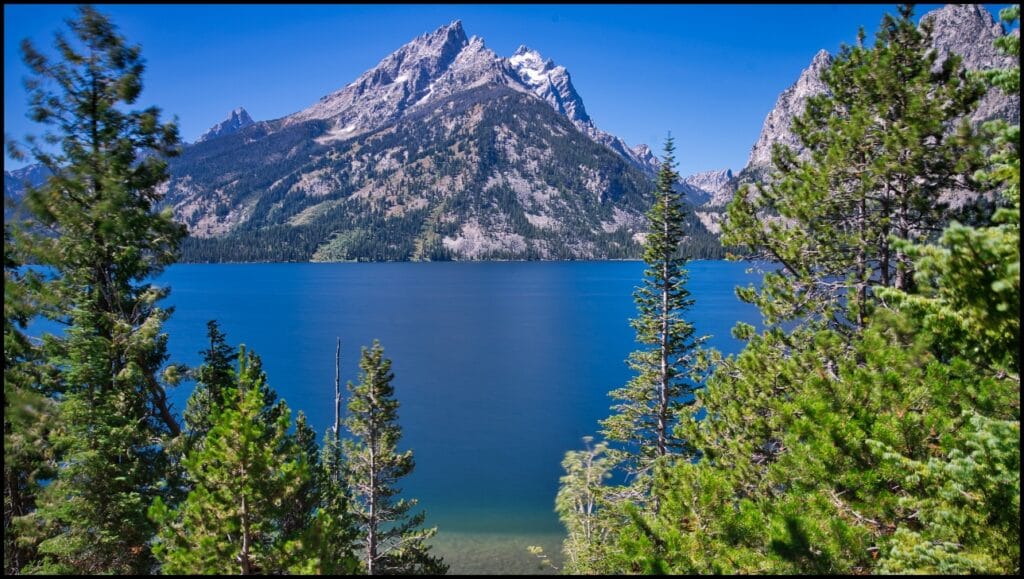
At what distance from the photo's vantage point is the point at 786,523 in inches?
292

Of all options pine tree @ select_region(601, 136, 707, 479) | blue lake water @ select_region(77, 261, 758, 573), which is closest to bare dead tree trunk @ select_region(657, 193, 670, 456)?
pine tree @ select_region(601, 136, 707, 479)

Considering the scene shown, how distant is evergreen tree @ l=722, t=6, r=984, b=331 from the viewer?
10672 mm

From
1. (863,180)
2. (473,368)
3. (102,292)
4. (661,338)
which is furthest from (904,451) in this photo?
(473,368)

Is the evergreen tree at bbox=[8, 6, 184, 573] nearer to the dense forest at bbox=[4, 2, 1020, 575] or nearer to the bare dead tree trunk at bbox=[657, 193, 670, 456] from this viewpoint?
the dense forest at bbox=[4, 2, 1020, 575]

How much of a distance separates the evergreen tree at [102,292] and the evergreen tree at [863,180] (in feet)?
48.0

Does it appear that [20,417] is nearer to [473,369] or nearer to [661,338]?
[661,338]

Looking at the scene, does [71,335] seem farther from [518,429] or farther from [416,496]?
[518,429]

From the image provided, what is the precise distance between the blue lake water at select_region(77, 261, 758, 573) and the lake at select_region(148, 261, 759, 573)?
15 cm

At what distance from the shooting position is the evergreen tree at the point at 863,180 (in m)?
10.7

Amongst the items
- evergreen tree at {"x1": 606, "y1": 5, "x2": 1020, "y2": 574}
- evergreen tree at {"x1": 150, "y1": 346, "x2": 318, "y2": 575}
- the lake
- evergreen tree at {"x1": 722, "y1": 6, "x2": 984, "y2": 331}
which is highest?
evergreen tree at {"x1": 722, "y1": 6, "x2": 984, "y2": 331}

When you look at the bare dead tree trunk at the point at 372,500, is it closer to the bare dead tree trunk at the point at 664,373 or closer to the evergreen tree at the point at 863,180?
the bare dead tree trunk at the point at 664,373

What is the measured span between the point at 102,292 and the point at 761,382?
1581 centimetres

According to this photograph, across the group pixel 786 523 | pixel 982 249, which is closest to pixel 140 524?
pixel 786 523

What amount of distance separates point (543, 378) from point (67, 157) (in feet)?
166
